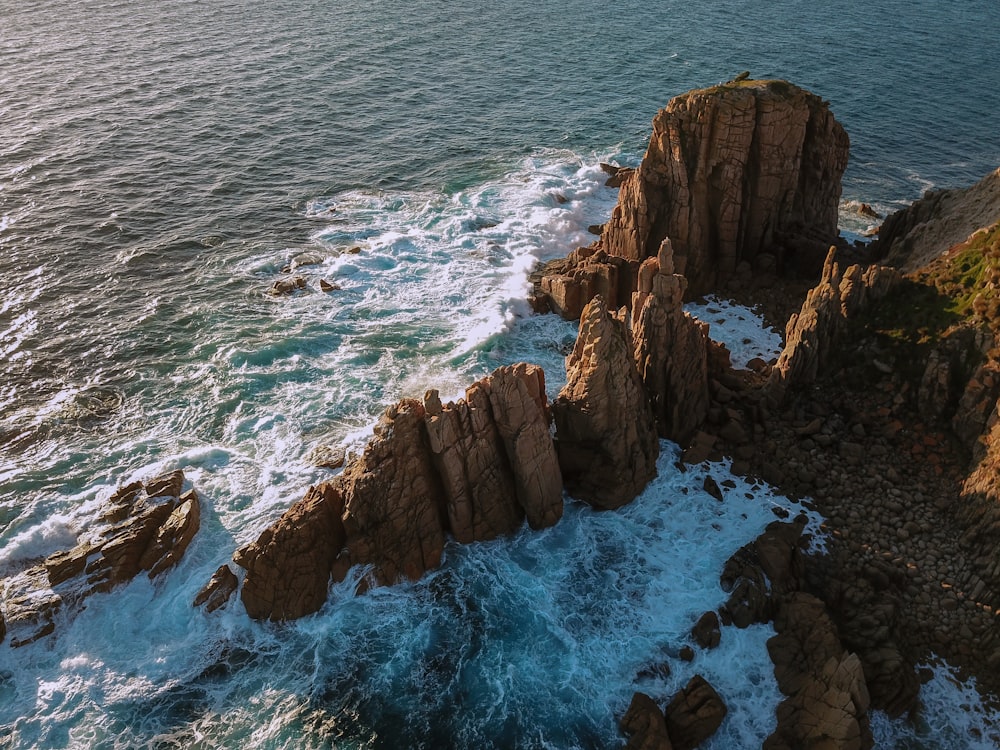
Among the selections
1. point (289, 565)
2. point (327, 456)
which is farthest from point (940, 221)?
point (289, 565)

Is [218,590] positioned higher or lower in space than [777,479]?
Answer: higher

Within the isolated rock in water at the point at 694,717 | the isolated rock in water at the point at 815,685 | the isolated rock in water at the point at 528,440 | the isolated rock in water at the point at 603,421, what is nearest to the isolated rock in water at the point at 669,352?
the isolated rock in water at the point at 603,421

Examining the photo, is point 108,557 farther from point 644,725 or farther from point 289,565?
point 644,725

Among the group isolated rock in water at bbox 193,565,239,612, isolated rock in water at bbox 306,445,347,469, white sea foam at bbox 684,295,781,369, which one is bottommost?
white sea foam at bbox 684,295,781,369

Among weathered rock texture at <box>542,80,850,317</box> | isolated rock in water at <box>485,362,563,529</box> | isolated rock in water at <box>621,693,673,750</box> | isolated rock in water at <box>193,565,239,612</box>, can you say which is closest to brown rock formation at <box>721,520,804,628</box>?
isolated rock in water at <box>621,693,673,750</box>

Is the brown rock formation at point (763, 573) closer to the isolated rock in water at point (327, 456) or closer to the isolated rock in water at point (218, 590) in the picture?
the isolated rock in water at point (327, 456)

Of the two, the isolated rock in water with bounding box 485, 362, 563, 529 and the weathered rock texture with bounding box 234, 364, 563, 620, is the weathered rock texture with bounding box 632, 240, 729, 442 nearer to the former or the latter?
the isolated rock in water with bounding box 485, 362, 563, 529

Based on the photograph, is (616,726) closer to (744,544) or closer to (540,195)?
(744,544)

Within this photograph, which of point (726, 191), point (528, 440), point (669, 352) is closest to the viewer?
point (528, 440)
